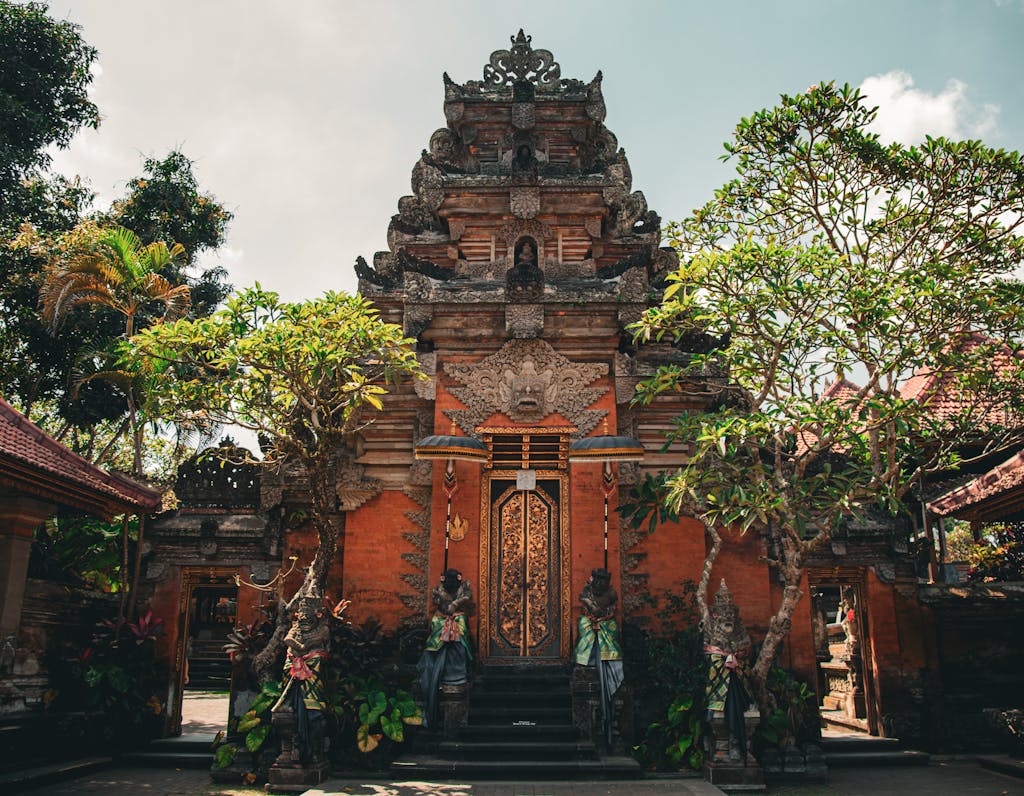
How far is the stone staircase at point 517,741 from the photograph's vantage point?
8492 mm

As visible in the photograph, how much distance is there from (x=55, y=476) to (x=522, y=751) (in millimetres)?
6082

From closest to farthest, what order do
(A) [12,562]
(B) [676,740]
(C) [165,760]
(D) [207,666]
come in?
(A) [12,562], (B) [676,740], (C) [165,760], (D) [207,666]

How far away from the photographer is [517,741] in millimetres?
9047

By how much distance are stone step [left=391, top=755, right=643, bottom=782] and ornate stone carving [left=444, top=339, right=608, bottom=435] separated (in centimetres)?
440

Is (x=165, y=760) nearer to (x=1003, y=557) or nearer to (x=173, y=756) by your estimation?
(x=173, y=756)

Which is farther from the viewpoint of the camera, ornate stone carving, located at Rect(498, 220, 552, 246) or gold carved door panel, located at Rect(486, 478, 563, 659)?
ornate stone carving, located at Rect(498, 220, 552, 246)

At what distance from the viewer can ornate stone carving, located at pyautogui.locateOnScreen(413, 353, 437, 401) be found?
1132cm

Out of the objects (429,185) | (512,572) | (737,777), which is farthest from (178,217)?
(737,777)

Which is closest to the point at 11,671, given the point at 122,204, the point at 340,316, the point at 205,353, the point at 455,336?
the point at 205,353

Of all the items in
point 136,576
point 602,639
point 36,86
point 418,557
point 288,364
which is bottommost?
point 602,639

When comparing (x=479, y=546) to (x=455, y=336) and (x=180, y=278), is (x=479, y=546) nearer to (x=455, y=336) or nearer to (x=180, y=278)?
(x=455, y=336)

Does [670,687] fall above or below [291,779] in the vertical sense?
above

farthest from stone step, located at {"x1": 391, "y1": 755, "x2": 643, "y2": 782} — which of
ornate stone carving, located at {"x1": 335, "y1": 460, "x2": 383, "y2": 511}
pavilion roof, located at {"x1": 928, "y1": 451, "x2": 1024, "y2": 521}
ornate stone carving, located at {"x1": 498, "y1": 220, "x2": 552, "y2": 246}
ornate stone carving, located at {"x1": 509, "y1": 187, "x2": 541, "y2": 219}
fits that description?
ornate stone carving, located at {"x1": 509, "y1": 187, "x2": 541, "y2": 219}

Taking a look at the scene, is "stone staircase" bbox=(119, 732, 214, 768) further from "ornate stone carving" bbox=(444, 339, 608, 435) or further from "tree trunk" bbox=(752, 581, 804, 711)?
"tree trunk" bbox=(752, 581, 804, 711)
